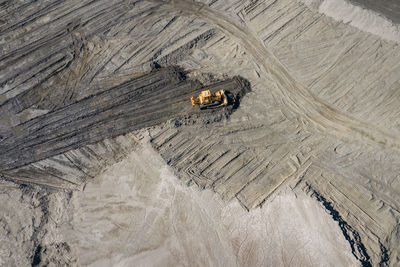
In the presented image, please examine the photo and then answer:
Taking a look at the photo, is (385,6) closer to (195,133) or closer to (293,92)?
(293,92)

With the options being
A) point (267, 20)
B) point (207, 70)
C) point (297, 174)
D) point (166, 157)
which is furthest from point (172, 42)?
point (297, 174)

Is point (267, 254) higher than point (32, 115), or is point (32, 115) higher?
point (32, 115)

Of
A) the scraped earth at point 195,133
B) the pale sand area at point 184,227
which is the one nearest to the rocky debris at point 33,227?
the scraped earth at point 195,133

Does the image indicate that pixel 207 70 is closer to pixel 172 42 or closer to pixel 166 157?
pixel 172 42

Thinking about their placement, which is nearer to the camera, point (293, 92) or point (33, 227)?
point (33, 227)

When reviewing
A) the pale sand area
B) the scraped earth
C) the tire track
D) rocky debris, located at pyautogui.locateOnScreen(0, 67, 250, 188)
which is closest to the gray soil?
the scraped earth

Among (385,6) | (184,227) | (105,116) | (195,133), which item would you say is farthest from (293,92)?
(105,116)

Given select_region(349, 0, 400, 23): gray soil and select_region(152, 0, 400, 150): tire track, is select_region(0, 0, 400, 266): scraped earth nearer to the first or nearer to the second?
select_region(152, 0, 400, 150): tire track
